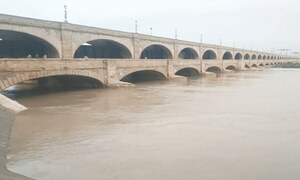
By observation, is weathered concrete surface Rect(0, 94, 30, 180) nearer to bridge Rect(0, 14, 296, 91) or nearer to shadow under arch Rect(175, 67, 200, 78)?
bridge Rect(0, 14, 296, 91)

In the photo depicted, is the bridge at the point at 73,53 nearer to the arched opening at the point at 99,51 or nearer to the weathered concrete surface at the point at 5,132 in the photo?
the arched opening at the point at 99,51

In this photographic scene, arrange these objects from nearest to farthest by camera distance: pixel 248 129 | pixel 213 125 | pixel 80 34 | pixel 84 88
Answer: pixel 248 129 → pixel 213 125 → pixel 84 88 → pixel 80 34

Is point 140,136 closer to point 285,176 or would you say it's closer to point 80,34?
point 285,176

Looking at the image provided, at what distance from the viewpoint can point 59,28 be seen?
3100 centimetres

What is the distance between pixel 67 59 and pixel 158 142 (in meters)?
15.5

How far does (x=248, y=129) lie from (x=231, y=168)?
4.75m

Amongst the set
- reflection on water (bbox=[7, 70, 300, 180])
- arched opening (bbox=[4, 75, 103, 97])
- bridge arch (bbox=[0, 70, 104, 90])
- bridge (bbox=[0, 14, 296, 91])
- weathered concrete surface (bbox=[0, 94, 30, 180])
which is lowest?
reflection on water (bbox=[7, 70, 300, 180])

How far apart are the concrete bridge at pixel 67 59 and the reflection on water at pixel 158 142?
1101 mm

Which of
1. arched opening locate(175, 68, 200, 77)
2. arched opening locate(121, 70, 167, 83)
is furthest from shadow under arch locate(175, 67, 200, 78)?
arched opening locate(121, 70, 167, 83)

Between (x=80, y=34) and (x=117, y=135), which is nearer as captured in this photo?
(x=117, y=135)

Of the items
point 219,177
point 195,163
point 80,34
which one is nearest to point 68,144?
point 195,163

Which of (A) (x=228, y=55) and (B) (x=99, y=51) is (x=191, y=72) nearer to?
(B) (x=99, y=51)

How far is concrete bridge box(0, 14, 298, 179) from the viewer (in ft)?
63.2

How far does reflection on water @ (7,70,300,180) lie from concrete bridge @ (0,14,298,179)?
110 centimetres
